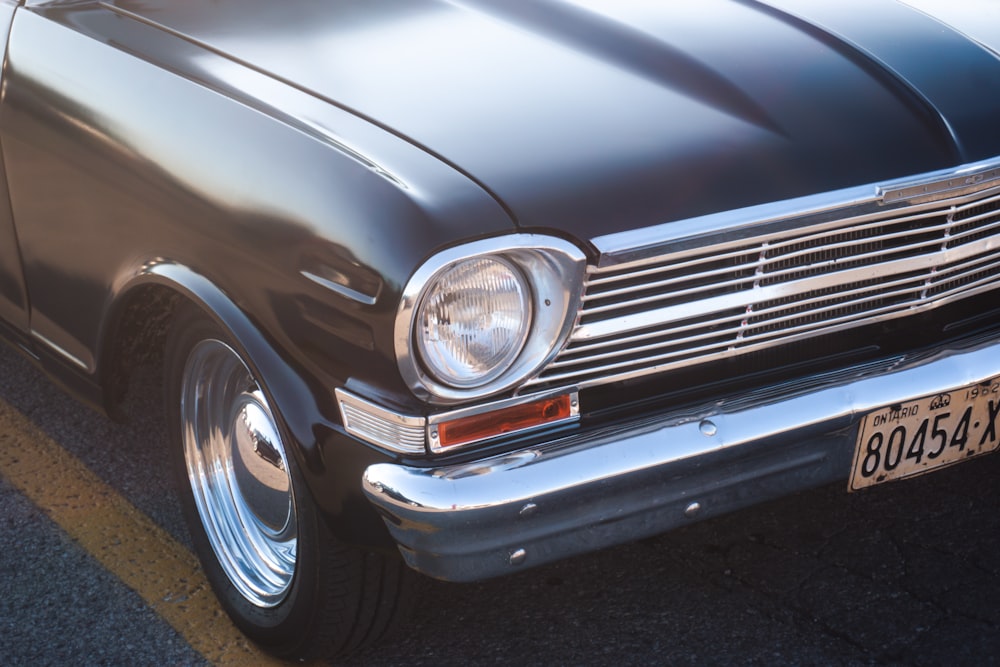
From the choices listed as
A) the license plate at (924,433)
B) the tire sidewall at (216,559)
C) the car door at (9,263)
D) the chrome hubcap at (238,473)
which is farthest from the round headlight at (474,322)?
the car door at (9,263)

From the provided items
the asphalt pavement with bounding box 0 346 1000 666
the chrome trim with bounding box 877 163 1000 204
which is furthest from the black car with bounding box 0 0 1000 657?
the asphalt pavement with bounding box 0 346 1000 666

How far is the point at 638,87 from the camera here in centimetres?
245

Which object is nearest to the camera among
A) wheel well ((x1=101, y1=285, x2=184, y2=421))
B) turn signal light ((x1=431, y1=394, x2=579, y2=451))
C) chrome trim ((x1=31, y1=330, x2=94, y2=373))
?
turn signal light ((x1=431, y1=394, x2=579, y2=451))

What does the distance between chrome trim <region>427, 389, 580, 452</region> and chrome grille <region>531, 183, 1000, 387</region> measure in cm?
3

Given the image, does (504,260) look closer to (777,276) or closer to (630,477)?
(630,477)

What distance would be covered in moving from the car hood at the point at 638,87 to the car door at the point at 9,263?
377mm

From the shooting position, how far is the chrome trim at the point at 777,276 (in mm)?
2205

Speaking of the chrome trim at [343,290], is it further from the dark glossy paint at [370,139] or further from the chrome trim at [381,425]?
the chrome trim at [381,425]

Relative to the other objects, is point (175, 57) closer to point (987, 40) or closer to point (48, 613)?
point (48, 613)

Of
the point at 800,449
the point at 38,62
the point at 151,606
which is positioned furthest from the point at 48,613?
the point at 800,449

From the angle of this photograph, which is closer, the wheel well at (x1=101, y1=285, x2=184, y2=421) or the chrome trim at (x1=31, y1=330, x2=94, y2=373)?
the wheel well at (x1=101, y1=285, x2=184, y2=421)

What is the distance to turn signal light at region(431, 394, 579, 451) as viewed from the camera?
2.16 m

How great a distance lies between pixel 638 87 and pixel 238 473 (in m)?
1.16

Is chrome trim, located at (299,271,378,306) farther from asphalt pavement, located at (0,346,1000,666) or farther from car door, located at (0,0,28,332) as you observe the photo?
car door, located at (0,0,28,332)
